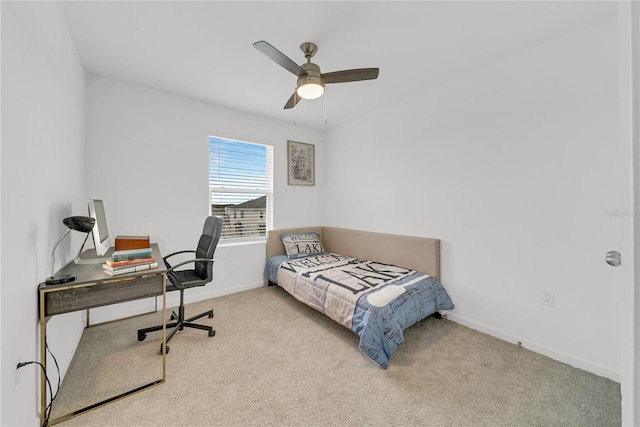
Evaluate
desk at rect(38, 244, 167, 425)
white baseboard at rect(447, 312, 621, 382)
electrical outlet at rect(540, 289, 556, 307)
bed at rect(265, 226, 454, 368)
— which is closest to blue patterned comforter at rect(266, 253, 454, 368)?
bed at rect(265, 226, 454, 368)

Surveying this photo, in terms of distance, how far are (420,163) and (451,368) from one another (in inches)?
80.9

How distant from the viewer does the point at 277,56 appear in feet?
5.70

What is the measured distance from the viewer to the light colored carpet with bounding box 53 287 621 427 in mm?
1502

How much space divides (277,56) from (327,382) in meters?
2.27

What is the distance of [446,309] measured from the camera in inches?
103

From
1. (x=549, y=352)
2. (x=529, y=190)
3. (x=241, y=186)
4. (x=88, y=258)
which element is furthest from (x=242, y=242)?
(x=549, y=352)

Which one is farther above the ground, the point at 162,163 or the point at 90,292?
the point at 162,163

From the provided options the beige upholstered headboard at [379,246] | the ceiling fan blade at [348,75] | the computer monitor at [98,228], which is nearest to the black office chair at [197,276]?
the computer monitor at [98,228]

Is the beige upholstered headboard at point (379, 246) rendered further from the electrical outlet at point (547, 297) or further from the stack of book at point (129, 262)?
the stack of book at point (129, 262)

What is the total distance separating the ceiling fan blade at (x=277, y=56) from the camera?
1601 millimetres

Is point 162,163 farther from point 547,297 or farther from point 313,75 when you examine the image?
point 547,297

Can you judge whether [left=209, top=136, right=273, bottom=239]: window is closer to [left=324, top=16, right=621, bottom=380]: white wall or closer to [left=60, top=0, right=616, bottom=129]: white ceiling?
[left=60, top=0, right=616, bottom=129]: white ceiling

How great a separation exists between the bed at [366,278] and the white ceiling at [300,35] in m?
1.82

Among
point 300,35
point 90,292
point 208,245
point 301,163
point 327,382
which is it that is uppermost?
point 300,35
